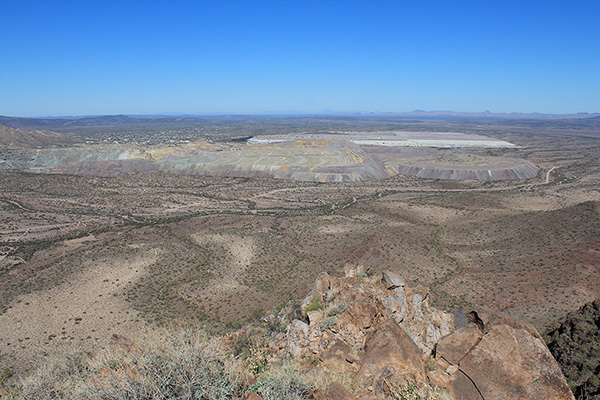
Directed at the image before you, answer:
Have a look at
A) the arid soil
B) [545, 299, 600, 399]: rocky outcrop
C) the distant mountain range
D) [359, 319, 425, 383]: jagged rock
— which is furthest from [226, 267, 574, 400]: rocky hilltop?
the distant mountain range

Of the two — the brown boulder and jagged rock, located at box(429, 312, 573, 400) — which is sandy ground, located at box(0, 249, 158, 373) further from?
the brown boulder

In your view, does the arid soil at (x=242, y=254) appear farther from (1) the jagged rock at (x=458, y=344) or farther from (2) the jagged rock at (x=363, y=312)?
(1) the jagged rock at (x=458, y=344)

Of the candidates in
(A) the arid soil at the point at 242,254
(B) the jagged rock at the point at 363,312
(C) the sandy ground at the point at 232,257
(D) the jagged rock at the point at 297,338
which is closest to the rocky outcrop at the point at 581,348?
(B) the jagged rock at the point at 363,312

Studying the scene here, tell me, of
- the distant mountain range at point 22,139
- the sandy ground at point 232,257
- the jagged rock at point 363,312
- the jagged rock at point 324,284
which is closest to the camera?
the jagged rock at point 363,312

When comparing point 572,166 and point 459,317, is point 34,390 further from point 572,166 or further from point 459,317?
point 572,166

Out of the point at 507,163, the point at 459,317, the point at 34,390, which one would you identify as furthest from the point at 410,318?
the point at 507,163
